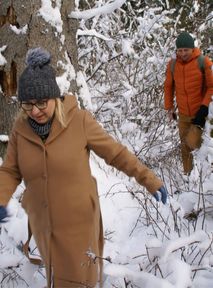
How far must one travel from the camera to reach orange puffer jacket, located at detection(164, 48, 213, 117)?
498cm

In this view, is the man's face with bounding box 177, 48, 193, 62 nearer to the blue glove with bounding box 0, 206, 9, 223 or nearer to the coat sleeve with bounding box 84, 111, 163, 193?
the coat sleeve with bounding box 84, 111, 163, 193

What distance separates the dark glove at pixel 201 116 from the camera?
4957 mm

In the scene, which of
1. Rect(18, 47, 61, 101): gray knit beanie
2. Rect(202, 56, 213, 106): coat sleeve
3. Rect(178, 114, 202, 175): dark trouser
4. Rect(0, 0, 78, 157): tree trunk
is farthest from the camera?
Rect(178, 114, 202, 175): dark trouser

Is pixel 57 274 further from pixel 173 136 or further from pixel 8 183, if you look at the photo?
pixel 173 136

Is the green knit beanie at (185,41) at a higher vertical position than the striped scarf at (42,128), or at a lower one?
higher

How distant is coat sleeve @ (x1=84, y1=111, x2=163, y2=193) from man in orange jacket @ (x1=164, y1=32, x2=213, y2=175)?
2363mm

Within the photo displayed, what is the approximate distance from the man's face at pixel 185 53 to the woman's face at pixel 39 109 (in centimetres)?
278

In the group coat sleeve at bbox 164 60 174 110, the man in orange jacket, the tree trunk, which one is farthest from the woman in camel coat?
coat sleeve at bbox 164 60 174 110

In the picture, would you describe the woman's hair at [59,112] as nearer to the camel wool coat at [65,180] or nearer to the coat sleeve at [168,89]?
the camel wool coat at [65,180]

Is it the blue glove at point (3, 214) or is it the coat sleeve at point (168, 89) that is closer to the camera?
the blue glove at point (3, 214)

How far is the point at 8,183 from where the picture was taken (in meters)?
2.71

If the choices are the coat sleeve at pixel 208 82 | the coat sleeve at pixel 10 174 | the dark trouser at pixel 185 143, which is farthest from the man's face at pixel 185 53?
the coat sleeve at pixel 10 174

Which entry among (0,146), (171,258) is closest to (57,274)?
(171,258)

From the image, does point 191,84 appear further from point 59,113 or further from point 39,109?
point 39,109
